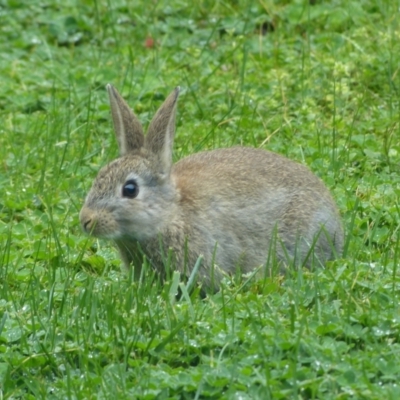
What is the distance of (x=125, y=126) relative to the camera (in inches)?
262

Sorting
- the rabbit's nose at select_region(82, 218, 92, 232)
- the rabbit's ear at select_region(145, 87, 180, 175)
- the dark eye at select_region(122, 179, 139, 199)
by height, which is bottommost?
the rabbit's nose at select_region(82, 218, 92, 232)

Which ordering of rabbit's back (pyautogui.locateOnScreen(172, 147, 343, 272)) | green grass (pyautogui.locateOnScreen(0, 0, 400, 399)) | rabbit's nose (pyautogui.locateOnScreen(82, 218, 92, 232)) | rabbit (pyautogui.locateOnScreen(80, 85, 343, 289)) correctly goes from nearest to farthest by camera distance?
green grass (pyautogui.locateOnScreen(0, 0, 400, 399)) → rabbit's nose (pyautogui.locateOnScreen(82, 218, 92, 232)) → rabbit (pyautogui.locateOnScreen(80, 85, 343, 289)) → rabbit's back (pyautogui.locateOnScreen(172, 147, 343, 272))

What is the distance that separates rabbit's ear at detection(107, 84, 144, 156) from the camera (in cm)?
666

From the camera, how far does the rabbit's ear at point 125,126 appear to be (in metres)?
6.66

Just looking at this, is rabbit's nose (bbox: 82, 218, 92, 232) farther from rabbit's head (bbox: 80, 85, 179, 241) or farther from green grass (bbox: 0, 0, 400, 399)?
green grass (bbox: 0, 0, 400, 399)

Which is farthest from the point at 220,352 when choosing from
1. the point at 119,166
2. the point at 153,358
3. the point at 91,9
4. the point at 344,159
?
the point at 91,9

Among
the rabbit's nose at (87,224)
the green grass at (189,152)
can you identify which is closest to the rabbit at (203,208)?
the rabbit's nose at (87,224)

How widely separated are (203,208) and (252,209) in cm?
29

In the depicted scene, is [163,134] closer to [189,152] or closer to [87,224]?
[87,224]

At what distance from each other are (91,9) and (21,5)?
2.26ft

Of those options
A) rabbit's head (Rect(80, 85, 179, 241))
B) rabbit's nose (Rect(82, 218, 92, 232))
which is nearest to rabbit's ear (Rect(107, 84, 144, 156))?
rabbit's head (Rect(80, 85, 179, 241))

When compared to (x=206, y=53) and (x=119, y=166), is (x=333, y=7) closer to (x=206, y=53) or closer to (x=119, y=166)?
(x=206, y=53)

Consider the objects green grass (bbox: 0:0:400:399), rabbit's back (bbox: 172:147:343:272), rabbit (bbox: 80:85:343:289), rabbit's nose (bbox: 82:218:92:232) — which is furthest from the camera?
rabbit's back (bbox: 172:147:343:272)

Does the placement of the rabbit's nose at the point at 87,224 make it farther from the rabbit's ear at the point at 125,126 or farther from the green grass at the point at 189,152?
the rabbit's ear at the point at 125,126
